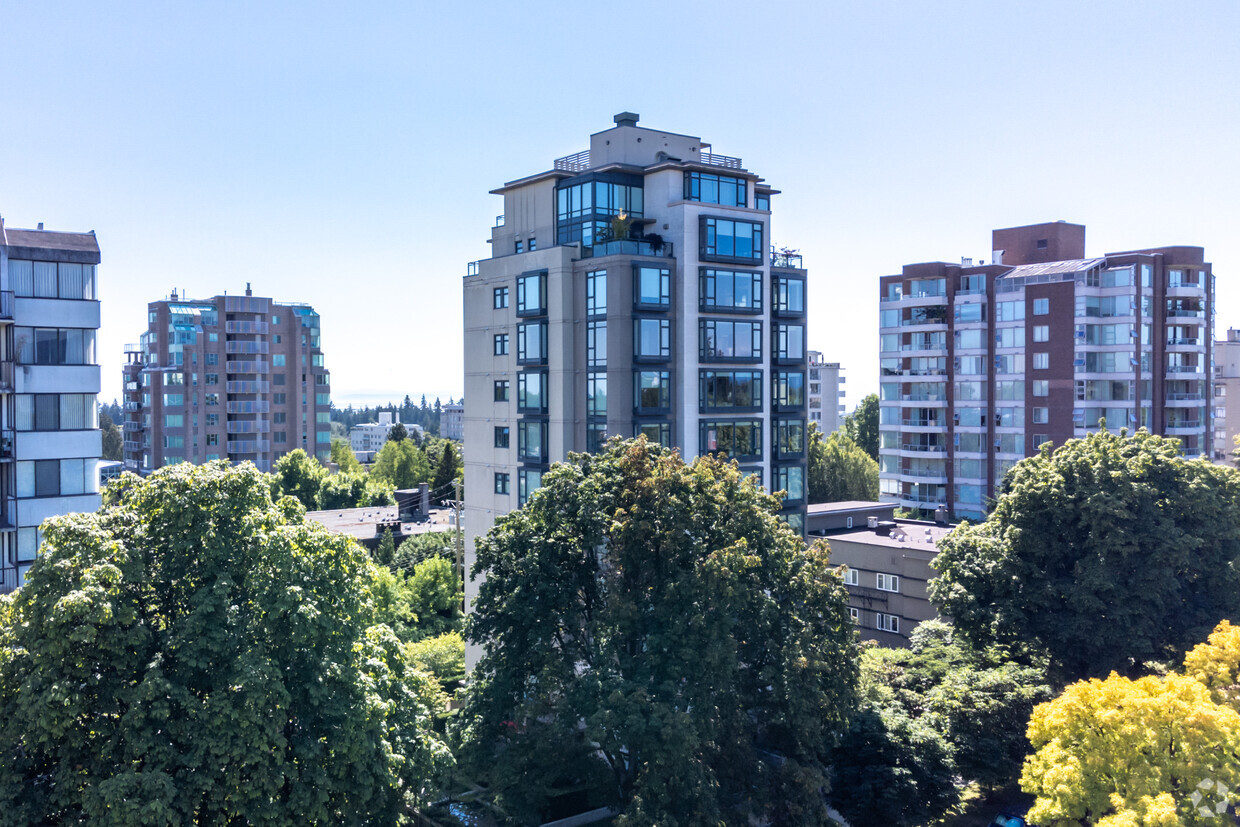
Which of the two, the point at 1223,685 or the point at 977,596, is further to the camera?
the point at 977,596

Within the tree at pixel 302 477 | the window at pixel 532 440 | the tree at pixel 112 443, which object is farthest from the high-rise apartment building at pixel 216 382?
the window at pixel 532 440

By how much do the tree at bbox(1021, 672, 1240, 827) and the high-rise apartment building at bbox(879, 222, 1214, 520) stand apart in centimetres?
5783

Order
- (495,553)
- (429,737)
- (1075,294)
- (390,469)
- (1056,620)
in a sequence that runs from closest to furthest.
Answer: (429,737)
(495,553)
(1056,620)
(1075,294)
(390,469)

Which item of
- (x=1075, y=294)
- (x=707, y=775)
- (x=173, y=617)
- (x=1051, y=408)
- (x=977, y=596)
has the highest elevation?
(x=1075, y=294)

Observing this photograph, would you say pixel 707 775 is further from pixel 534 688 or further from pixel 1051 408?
pixel 1051 408

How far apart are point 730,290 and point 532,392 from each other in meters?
11.2

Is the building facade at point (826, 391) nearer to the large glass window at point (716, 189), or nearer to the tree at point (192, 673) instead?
the large glass window at point (716, 189)

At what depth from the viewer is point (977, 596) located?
43.5 meters

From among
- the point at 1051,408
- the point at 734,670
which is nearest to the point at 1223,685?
the point at 734,670

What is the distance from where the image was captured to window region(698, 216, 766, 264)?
46.8m

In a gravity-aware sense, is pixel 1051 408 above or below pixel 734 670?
above

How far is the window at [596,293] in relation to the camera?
45.6m

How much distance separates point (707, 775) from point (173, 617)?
1589cm

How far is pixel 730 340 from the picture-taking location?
4744 centimetres
